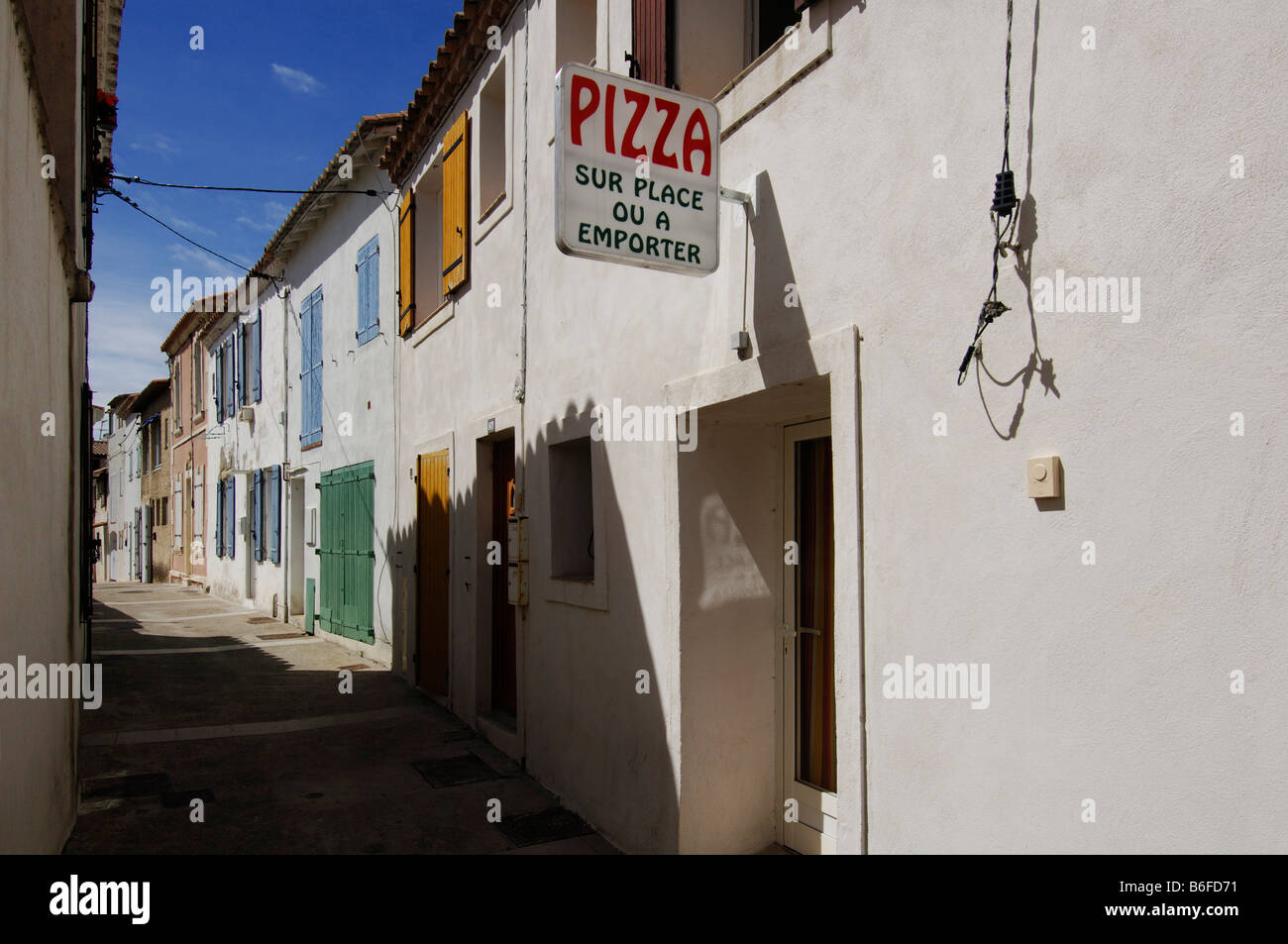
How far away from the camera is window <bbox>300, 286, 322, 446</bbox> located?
45.4ft

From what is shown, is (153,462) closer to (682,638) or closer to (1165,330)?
(682,638)

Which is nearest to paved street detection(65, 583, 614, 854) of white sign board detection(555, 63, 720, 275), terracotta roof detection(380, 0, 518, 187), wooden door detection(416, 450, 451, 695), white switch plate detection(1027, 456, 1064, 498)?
wooden door detection(416, 450, 451, 695)

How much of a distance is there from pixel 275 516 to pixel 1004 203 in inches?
619

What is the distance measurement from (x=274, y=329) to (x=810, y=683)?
1479cm

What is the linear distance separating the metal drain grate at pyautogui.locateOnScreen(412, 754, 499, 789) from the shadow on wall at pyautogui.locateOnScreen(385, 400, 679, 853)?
0.33 m

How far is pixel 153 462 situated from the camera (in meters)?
29.0

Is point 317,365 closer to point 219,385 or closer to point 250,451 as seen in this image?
point 250,451

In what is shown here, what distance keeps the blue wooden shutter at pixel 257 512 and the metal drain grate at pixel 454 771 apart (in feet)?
39.0

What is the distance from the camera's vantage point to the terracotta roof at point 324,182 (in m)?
11.1

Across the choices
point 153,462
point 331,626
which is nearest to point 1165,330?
point 331,626

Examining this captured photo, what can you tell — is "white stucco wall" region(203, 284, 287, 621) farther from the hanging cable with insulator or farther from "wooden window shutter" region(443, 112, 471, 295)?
the hanging cable with insulator

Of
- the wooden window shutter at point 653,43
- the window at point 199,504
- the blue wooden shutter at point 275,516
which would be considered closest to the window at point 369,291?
the blue wooden shutter at point 275,516

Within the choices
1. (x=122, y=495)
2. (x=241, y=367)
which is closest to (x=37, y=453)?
(x=241, y=367)

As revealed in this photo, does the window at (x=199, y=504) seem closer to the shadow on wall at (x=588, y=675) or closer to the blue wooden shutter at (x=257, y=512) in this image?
the blue wooden shutter at (x=257, y=512)
